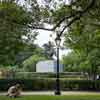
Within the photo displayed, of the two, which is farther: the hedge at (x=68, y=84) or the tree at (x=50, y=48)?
the hedge at (x=68, y=84)

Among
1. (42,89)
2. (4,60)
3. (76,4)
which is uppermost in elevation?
(76,4)

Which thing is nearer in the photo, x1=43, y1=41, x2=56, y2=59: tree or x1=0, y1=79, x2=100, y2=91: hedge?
x1=43, y1=41, x2=56, y2=59: tree

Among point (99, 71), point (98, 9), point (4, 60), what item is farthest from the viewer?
point (99, 71)

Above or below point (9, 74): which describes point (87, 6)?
above

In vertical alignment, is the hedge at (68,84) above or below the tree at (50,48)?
below

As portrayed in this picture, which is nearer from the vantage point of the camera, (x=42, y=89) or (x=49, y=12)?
(x=49, y=12)

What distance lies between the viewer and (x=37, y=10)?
52.0 feet

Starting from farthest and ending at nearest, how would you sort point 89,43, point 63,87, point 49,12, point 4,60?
1. point 63,87
2. point 4,60
3. point 89,43
4. point 49,12

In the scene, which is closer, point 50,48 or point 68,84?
point 50,48

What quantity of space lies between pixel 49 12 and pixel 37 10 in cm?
80

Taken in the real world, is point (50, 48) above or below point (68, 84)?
above

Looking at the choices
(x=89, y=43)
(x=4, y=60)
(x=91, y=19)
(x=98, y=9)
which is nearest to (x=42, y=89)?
(x=4, y=60)

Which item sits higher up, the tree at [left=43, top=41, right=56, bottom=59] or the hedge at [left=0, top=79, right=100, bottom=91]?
the tree at [left=43, top=41, right=56, bottom=59]

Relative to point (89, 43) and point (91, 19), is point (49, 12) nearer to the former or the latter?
point (91, 19)
